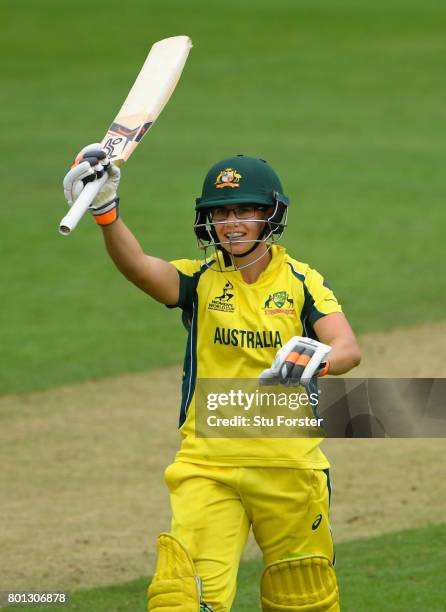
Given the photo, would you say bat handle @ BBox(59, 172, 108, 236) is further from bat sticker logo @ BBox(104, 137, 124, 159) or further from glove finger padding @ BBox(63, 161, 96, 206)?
bat sticker logo @ BBox(104, 137, 124, 159)

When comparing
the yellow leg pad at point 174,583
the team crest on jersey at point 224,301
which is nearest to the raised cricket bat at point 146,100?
the team crest on jersey at point 224,301

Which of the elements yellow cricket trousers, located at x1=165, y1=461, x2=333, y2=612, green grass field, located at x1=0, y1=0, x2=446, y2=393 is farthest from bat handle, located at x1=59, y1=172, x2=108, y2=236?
green grass field, located at x1=0, y1=0, x2=446, y2=393

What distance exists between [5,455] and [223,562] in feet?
15.4

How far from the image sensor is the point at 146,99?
19.4 ft

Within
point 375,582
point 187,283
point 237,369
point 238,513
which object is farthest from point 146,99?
point 375,582

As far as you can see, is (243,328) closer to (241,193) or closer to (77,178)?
(241,193)

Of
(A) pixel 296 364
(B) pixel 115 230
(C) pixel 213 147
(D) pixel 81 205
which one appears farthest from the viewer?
(C) pixel 213 147

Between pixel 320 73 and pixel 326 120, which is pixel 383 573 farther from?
pixel 320 73

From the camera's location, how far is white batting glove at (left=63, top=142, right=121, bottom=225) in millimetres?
4883

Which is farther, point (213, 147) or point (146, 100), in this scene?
point (213, 147)

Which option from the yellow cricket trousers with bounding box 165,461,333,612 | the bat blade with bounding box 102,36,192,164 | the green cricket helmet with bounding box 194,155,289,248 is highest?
the bat blade with bounding box 102,36,192,164

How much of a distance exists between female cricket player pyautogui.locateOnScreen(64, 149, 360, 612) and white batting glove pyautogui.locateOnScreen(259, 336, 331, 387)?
10.4 inches

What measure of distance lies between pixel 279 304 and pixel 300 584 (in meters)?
1.10

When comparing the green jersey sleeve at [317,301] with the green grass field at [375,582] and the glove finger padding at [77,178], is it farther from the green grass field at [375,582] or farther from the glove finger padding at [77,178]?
the green grass field at [375,582]
